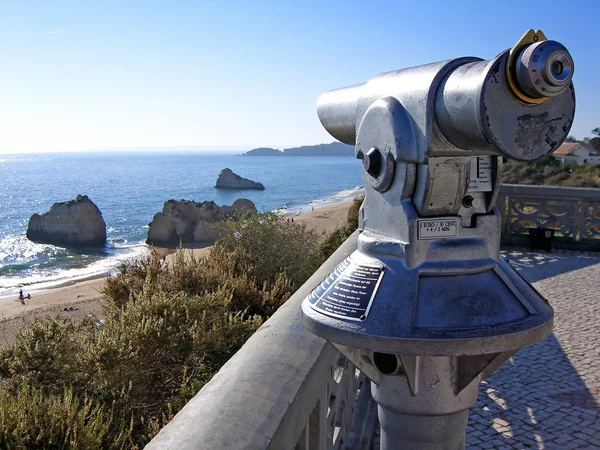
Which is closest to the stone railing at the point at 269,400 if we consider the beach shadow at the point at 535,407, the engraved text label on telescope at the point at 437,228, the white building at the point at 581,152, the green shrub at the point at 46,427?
the engraved text label on telescope at the point at 437,228

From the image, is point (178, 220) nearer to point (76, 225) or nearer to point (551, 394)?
point (76, 225)

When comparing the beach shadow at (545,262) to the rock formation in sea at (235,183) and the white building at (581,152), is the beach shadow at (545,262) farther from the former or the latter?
the rock formation in sea at (235,183)

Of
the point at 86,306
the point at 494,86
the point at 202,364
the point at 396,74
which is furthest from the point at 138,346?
the point at 86,306

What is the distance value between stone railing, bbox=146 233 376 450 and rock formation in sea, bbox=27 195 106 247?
51990mm

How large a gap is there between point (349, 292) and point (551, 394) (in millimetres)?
4026

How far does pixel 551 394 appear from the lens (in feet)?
16.1

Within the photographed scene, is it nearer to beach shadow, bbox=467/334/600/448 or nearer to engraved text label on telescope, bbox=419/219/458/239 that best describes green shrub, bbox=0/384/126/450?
engraved text label on telescope, bbox=419/219/458/239

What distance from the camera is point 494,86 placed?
1350mm

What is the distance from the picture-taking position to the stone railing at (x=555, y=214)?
10680 millimetres

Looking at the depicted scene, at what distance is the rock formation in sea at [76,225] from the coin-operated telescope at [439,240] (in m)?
53.1

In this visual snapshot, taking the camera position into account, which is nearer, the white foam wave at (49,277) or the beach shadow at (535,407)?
the beach shadow at (535,407)

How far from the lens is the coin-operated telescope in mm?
1380

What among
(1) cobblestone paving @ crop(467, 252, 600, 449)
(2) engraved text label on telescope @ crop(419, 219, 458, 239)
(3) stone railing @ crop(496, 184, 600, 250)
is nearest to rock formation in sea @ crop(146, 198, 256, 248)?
(3) stone railing @ crop(496, 184, 600, 250)

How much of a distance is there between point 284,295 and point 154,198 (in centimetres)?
9804
